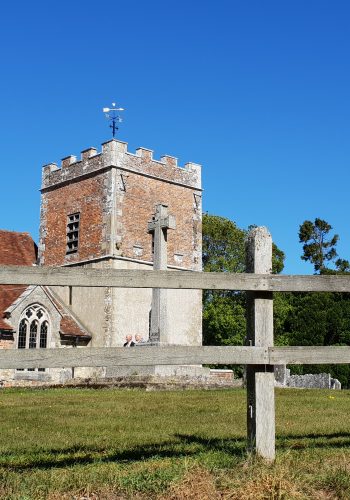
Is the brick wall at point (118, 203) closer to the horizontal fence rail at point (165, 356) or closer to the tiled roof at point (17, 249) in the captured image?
the tiled roof at point (17, 249)

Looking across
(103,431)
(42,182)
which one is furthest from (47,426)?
(42,182)

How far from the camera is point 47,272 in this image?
14.8ft

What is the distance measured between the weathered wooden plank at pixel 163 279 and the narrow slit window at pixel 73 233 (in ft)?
89.3

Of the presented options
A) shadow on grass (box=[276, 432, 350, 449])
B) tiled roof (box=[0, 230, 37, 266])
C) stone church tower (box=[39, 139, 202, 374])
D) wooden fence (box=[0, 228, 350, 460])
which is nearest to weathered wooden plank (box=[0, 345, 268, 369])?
wooden fence (box=[0, 228, 350, 460])

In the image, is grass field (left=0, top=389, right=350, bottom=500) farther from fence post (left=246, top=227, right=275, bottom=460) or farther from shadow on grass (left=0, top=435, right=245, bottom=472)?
fence post (left=246, top=227, right=275, bottom=460)

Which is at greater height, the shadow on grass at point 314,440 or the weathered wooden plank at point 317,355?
the weathered wooden plank at point 317,355

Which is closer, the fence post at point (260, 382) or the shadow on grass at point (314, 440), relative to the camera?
the fence post at point (260, 382)

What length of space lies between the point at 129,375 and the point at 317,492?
15321mm

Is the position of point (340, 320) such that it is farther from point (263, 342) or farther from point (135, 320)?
point (263, 342)

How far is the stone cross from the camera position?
19.7m

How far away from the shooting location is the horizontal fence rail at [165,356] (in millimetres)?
4312

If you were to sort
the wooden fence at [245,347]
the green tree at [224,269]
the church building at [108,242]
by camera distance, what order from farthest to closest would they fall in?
the green tree at [224,269] → the church building at [108,242] → the wooden fence at [245,347]

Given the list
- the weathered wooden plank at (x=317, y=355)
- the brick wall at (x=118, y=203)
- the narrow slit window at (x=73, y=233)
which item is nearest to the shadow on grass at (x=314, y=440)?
the weathered wooden plank at (x=317, y=355)

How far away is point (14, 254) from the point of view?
31.7 meters
